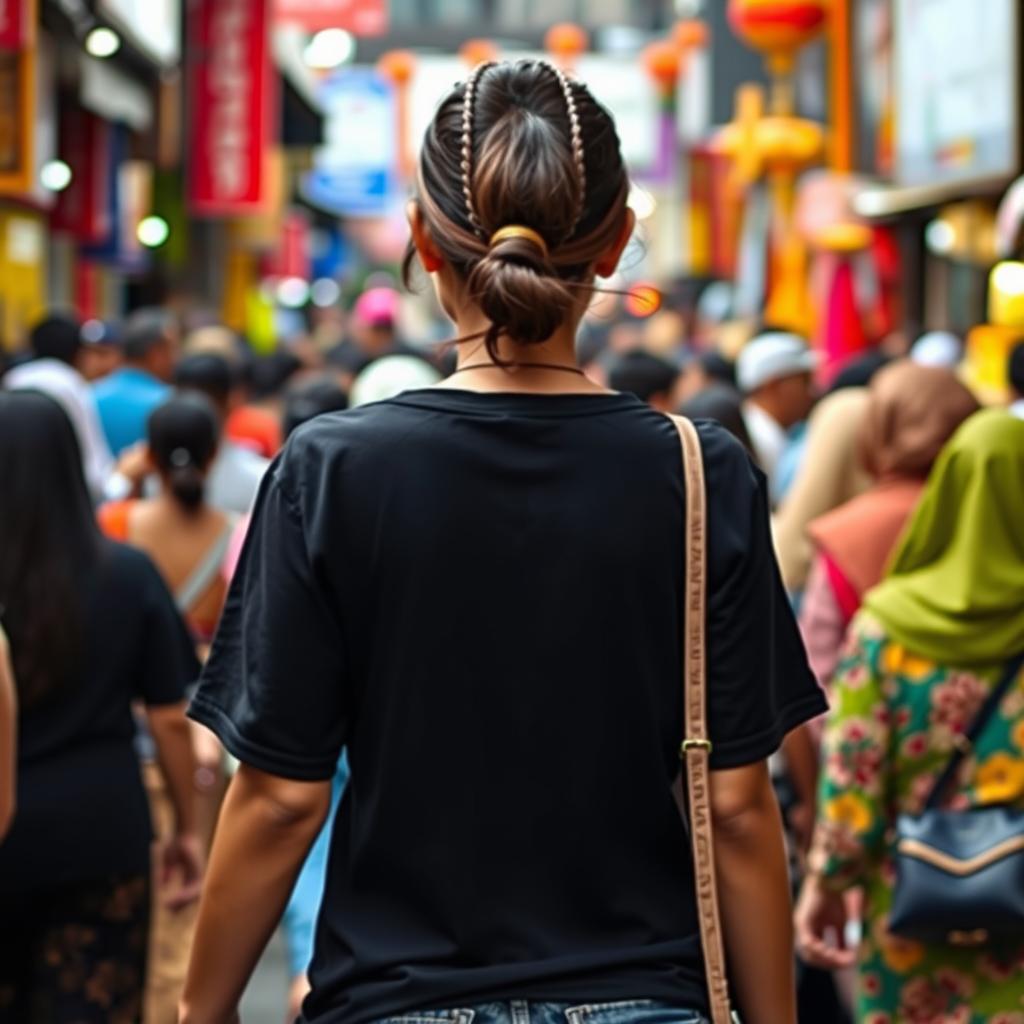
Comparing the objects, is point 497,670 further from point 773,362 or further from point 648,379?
point 773,362

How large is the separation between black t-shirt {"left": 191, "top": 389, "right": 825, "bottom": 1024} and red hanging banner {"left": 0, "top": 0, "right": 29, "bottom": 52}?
30.1 feet

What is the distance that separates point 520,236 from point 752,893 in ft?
2.62

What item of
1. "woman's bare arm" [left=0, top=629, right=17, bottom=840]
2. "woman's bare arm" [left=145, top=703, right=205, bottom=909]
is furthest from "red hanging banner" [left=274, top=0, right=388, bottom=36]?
"woman's bare arm" [left=0, top=629, right=17, bottom=840]

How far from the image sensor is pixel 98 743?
500 centimetres

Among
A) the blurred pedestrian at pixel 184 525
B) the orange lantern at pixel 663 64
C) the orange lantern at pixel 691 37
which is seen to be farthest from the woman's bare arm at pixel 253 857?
the orange lantern at pixel 663 64

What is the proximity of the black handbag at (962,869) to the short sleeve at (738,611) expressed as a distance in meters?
1.80

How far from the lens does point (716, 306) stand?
29031mm

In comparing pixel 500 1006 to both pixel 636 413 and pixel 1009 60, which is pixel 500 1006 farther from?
pixel 1009 60

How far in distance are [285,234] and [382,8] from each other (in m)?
17.0

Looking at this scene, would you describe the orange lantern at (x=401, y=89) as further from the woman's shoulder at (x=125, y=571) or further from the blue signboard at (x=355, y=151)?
the woman's shoulder at (x=125, y=571)

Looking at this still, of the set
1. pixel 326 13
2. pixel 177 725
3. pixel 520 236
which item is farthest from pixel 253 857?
pixel 326 13

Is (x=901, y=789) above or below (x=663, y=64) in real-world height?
below

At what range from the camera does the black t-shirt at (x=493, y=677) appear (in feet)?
9.05

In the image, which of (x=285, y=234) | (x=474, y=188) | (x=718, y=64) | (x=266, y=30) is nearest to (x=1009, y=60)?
(x=266, y=30)
